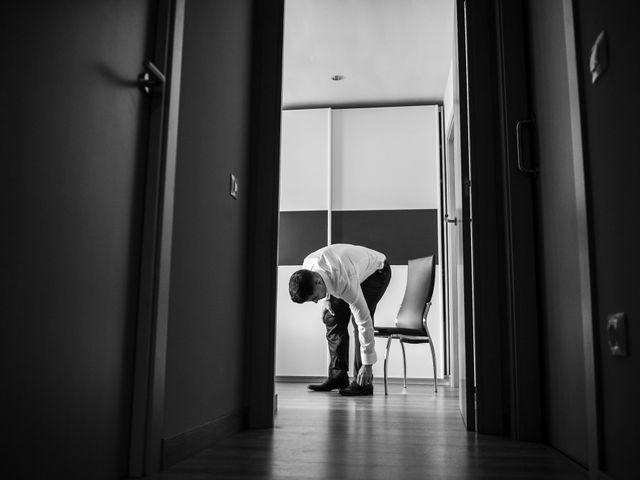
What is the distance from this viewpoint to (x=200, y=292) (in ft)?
6.47

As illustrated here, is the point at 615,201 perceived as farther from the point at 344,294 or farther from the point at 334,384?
the point at 334,384

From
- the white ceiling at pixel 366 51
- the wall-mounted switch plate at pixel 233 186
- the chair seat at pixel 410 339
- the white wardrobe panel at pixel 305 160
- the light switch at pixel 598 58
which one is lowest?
the chair seat at pixel 410 339

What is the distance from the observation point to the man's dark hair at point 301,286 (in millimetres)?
3494

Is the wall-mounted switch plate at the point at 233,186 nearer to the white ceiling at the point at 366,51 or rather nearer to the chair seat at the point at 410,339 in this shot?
the white ceiling at the point at 366,51

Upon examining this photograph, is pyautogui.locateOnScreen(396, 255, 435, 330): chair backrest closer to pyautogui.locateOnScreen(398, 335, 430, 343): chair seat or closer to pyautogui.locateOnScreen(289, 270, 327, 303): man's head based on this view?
pyautogui.locateOnScreen(398, 335, 430, 343): chair seat

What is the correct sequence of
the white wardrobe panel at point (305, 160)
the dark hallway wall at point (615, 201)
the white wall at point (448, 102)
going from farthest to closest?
1. the white wardrobe panel at point (305, 160)
2. the white wall at point (448, 102)
3. the dark hallway wall at point (615, 201)

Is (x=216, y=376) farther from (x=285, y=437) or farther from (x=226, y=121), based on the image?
(x=226, y=121)

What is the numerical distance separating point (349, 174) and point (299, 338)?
1.46 m

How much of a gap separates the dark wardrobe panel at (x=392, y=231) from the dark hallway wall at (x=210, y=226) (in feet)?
9.39

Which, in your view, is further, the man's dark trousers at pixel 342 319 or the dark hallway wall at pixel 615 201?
the man's dark trousers at pixel 342 319

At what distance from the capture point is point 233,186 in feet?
7.68

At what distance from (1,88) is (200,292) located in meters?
1.03

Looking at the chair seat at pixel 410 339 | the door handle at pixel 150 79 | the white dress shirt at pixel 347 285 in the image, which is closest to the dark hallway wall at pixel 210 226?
the door handle at pixel 150 79

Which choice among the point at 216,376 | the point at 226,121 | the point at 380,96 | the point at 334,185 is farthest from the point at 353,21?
the point at 216,376
